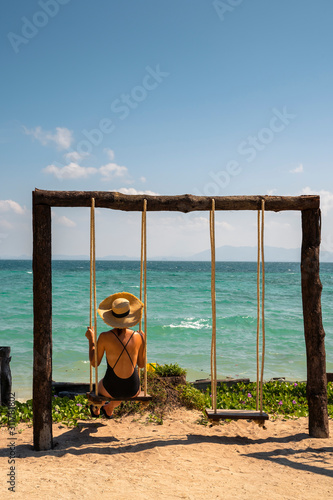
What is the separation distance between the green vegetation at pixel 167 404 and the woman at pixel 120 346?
1277mm

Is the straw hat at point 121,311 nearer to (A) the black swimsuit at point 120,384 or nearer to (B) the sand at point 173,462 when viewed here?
(A) the black swimsuit at point 120,384

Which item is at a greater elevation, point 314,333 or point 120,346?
point 314,333

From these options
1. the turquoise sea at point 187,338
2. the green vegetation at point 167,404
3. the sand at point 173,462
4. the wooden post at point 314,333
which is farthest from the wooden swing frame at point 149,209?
the turquoise sea at point 187,338

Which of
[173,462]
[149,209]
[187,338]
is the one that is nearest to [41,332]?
[149,209]

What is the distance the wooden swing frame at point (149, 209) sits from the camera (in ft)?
17.3

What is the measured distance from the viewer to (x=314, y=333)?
5.72 m

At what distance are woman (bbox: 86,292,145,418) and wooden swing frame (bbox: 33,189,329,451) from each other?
0.62 meters

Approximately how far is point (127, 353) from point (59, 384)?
3087 millimetres

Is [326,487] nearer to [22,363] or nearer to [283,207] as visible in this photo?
[283,207]

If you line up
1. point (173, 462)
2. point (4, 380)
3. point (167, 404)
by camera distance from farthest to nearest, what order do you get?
1. point (4, 380)
2. point (167, 404)
3. point (173, 462)

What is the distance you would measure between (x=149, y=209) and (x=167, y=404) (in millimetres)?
3171

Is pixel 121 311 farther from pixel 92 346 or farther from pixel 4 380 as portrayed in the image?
pixel 4 380

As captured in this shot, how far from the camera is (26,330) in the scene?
56.0 feet

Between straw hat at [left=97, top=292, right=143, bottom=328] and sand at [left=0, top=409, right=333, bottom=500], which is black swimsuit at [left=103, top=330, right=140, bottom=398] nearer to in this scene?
straw hat at [left=97, top=292, right=143, bottom=328]
